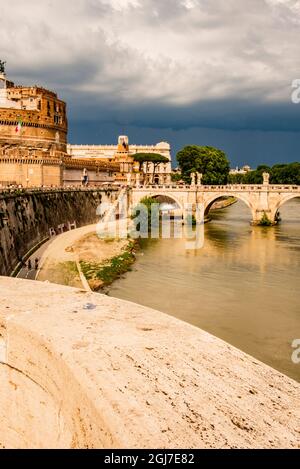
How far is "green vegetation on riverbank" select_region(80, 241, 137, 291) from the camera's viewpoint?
955 inches

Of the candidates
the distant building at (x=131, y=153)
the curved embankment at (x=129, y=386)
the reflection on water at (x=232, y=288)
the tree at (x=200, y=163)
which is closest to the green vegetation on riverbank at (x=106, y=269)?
the reflection on water at (x=232, y=288)

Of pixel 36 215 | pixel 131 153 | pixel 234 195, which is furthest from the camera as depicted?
pixel 131 153

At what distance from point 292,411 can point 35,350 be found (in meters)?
2.20

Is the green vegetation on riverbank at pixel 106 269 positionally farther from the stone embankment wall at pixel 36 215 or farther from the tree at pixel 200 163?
the tree at pixel 200 163

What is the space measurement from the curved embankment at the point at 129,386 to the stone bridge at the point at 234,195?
48634 millimetres

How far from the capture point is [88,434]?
11.1 ft

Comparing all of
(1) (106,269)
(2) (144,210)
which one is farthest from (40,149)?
(1) (106,269)

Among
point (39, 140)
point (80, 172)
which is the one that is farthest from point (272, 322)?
point (39, 140)

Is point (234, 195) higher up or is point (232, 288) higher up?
point (234, 195)

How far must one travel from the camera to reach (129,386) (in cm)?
361

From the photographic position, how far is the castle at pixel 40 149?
4959 cm

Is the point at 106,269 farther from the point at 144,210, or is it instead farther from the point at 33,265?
the point at 144,210

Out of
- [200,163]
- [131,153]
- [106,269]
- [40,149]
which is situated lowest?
[106,269]

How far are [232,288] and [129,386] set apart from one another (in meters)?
20.6
